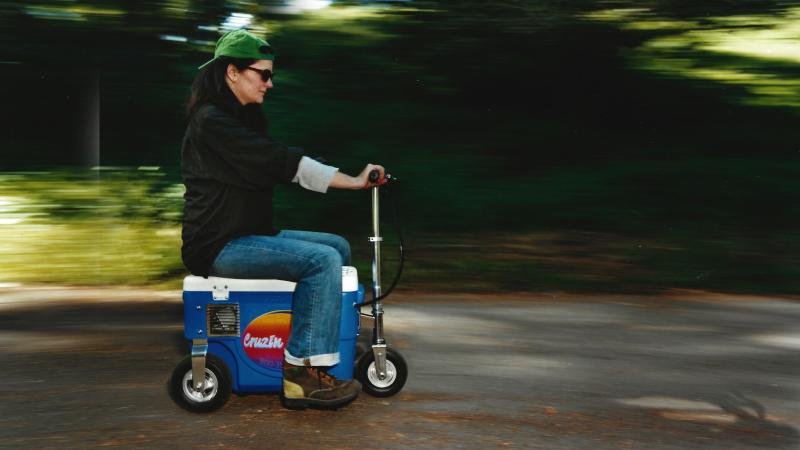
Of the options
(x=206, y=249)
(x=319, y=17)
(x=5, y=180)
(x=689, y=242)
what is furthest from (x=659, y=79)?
(x=206, y=249)

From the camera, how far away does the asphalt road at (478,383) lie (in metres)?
4.27

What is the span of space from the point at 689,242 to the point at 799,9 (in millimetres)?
2960

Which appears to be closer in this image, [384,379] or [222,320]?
[222,320]

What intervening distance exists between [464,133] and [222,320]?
6856mm

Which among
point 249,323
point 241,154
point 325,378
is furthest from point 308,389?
point 241,154

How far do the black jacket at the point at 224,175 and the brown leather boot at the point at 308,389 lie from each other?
623 mm

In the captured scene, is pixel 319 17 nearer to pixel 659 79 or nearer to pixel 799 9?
pixel 659 79

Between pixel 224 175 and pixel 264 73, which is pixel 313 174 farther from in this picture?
pixel 264 73

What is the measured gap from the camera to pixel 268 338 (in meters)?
4.45

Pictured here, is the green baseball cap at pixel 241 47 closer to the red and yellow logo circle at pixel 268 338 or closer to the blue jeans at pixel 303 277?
the blue jeans at pixel 303 277

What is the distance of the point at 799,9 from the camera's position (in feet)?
35.0

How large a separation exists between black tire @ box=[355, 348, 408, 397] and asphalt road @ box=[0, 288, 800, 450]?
0.05 meters

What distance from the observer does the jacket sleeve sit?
4.23 metres

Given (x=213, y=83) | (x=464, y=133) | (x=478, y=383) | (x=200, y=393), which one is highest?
(x=213, y=83)
